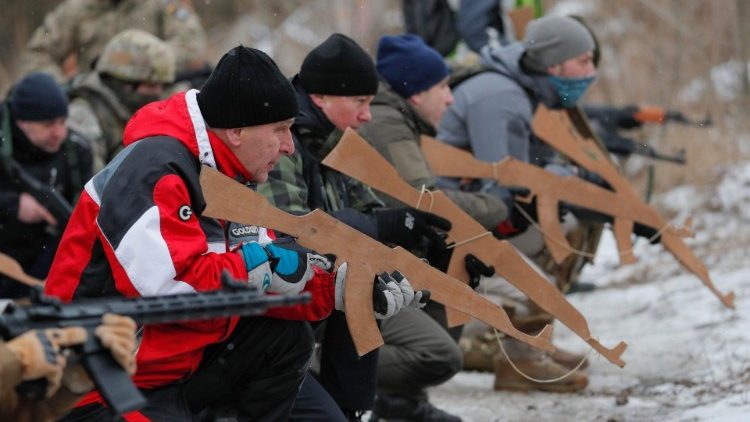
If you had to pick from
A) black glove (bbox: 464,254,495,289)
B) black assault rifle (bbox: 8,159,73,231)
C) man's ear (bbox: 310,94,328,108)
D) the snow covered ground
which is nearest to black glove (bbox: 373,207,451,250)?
black glove (bbox: 464,254,495,289)

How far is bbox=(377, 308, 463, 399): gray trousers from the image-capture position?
5.14 metres

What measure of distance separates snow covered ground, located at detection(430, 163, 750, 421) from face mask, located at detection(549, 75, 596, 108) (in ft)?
4.28

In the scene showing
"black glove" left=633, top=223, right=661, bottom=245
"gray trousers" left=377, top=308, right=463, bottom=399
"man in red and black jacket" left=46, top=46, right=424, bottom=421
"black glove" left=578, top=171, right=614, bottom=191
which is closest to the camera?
"man in red and black jacket" left=46, top=46, right=424, bottom=421

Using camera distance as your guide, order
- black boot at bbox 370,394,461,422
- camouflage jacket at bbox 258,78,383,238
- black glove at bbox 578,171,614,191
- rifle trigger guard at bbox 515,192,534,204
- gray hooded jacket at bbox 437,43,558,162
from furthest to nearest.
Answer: black glove at bbox 578,171,614,191 → gray hooded jacket at bbox 437,43,558,162 → rifle trigger guard at bbox 515,192,534,204 → black boot at bbox 370,394,461,422 → camouflage jacket at bbox 258,78,383,238

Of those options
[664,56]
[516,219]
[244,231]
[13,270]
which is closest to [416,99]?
[516,219]

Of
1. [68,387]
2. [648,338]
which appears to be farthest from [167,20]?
[68,387]

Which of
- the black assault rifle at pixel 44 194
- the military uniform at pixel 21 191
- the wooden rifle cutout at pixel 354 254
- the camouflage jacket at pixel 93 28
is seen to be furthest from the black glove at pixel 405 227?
the camouflage jacket at pixel 93 28

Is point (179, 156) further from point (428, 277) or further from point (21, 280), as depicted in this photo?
point (21, 280)

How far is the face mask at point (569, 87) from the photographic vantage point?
6.34 meters

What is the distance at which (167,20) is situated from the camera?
352 inches

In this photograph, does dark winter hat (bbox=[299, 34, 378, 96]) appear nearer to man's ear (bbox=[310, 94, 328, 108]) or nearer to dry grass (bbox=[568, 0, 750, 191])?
man's ear (bbox=[310, 94, 328, 108])

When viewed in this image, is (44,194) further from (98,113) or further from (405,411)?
(405,411)

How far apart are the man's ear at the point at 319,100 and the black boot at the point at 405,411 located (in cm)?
144

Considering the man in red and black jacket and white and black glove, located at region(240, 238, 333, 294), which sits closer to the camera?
the man in red and black jacket
